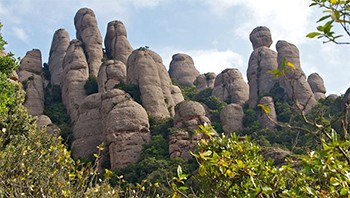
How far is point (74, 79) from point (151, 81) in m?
11.7

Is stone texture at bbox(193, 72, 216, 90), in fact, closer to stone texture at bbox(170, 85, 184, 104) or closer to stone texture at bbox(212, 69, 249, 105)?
stone texture at bbox(212, 69, 249, 105)

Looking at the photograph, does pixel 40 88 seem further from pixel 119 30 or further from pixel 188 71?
pixel 188 71

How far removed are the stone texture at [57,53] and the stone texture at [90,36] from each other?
3373 mm

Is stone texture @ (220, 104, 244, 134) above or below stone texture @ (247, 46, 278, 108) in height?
below

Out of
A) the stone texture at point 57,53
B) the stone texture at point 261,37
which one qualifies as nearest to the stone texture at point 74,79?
the stone texture at point 57,53

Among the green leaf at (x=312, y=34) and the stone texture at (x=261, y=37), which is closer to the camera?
the green leaf at (x=312, y=34)

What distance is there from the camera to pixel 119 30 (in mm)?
61969

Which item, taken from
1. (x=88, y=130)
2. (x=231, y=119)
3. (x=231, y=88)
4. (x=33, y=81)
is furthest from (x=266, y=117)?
(x=33, y=81)

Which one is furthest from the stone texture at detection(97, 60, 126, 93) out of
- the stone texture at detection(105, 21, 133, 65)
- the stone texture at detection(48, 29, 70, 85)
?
the stone texture at detection(48, 29, 70, 85)

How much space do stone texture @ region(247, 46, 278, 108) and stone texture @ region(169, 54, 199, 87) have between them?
17.2 meters

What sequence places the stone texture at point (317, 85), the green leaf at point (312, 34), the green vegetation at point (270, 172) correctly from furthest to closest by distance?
the stone texture at point (317, 85) < the green vegetation at point (270, 172) < the green leaf at point (312, 34)

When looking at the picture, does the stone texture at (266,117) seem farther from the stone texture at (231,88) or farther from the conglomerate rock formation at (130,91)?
the stone texture at (231,88)

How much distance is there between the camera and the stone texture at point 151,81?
44.0m

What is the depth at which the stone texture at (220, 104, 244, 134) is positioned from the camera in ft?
151
